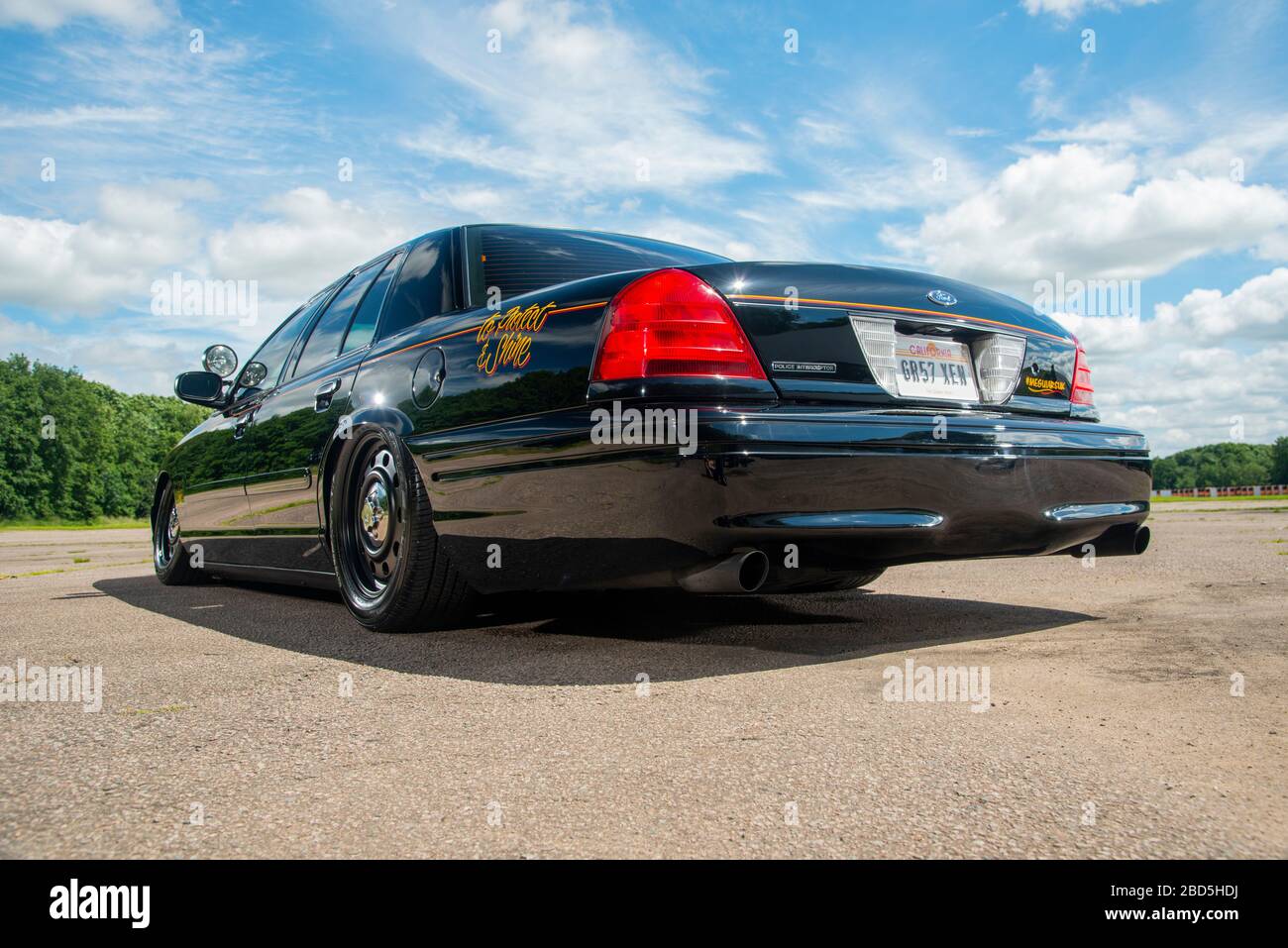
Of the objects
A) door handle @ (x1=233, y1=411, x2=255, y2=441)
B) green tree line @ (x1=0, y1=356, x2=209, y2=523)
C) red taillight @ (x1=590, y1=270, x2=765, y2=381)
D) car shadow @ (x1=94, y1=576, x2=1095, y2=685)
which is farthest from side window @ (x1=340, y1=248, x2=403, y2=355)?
green tree line @ (x1=0, y1=356, x2=209, y2=523)

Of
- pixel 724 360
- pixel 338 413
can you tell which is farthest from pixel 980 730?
pixel 338 413

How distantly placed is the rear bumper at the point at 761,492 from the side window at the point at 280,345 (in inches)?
88.4

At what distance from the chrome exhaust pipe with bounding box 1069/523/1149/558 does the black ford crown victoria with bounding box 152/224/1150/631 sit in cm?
1

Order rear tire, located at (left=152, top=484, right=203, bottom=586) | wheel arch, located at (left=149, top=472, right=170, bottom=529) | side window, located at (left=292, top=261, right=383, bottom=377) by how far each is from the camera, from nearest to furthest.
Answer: side window, located at (left=292, top=261, right=383, bottom=377)
rear tire, located at (left=152, top=484, right=203, bottom=586)
wheel arch, located at (left=149, top=472, right=170, bottom=529)

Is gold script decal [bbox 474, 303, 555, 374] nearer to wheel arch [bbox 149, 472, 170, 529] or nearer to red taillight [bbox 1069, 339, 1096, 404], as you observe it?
red taillight [bbox 1069, 339, 1096, 404]

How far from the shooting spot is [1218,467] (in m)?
128

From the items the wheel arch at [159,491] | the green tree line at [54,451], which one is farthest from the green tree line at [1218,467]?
the wheel arch at [159,491]

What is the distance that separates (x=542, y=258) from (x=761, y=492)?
5.48ft

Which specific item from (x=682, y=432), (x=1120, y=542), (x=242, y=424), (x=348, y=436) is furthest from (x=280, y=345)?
(x=1120, y=542)

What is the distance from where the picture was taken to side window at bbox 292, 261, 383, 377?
16.4 ft

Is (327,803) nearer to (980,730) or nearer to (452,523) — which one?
(980,730)

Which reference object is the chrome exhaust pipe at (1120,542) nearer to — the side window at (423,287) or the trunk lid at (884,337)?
the trunk lid at (884,337)

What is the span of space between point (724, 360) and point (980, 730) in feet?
4.10
